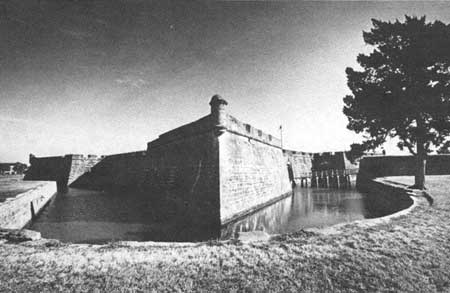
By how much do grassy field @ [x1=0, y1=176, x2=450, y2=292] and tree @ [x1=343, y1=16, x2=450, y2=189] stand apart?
843cm

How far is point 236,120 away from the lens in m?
11.5

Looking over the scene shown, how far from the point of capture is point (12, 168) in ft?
115

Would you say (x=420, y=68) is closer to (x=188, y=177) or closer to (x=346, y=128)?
(x=346, y=128)

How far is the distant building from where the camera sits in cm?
→ 3409

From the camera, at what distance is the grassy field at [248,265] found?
3.00 meters

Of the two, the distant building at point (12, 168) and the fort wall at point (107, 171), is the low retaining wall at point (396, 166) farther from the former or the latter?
the distant building at point (12, 168)

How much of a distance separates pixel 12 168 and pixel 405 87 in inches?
2081

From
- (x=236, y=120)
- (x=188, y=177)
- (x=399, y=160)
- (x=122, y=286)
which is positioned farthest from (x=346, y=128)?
(x=399, y=160)

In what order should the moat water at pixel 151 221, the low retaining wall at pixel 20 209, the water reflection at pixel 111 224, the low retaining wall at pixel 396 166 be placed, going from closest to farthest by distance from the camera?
the low retaining wall at pixel 20 209, the water reflection at pixel 111 224, the moat water at pixel 151 221, the low retaining wall at pixel 396 166

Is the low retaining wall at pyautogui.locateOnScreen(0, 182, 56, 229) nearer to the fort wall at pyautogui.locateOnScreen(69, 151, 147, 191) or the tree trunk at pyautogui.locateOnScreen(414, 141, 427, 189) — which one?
the fort wall at pyautogui.locateOnScreen(69, 151, 147, 191)

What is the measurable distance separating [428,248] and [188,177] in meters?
9.18

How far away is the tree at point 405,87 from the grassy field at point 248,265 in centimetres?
843

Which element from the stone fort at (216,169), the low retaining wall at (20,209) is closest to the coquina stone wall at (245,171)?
the stone fort at (216,169)

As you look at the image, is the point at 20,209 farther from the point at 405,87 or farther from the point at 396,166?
the point at 396,166
